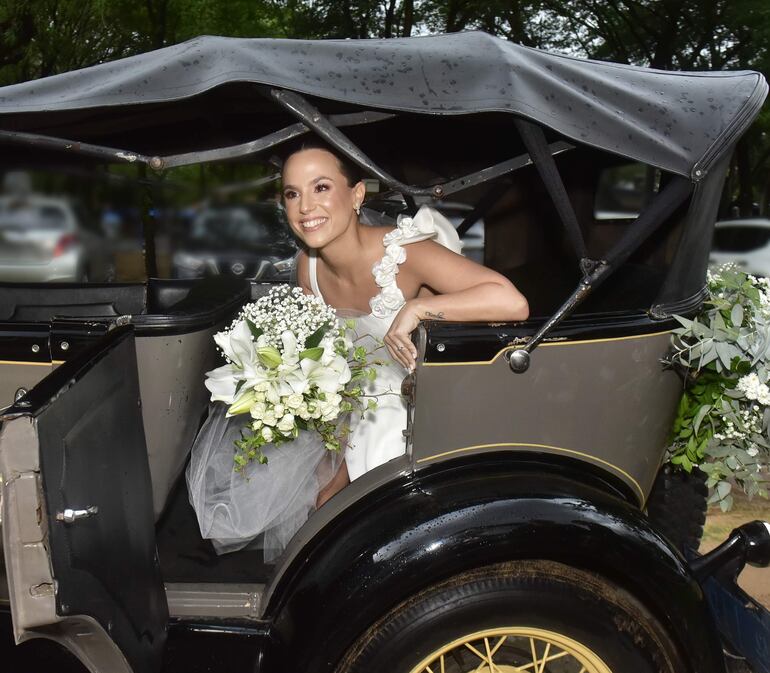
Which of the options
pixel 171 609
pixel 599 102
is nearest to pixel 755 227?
pixel 599 102

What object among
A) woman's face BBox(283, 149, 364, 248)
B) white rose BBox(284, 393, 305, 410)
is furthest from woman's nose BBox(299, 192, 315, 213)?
white rose BBox(284, 393, 305, 410)

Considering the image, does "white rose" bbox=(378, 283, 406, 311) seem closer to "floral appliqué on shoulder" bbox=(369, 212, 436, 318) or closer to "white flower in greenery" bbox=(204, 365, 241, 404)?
"floral appliqué on shoulder" bbox=(369, 212, 436, 318)

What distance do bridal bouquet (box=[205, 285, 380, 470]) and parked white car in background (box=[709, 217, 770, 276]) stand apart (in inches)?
348

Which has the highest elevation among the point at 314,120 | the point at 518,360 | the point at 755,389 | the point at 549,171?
the point at 314,120

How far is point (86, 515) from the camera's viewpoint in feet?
4.79

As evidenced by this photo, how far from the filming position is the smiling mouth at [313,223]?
2.24 metres

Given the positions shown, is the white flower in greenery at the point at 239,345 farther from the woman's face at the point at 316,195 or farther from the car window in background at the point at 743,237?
the car window in background at the point at 743,237

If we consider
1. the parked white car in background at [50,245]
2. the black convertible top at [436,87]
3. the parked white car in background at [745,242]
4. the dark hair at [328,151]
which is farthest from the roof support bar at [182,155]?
the parked white car in background at [745,242]

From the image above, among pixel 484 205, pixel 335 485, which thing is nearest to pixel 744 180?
pixel 484 205

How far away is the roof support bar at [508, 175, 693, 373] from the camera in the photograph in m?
1.75

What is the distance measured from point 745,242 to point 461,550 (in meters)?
9.48

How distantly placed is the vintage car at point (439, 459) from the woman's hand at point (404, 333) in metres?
0.09

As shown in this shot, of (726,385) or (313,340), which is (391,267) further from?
(726,385)

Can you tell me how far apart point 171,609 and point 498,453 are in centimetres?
98
